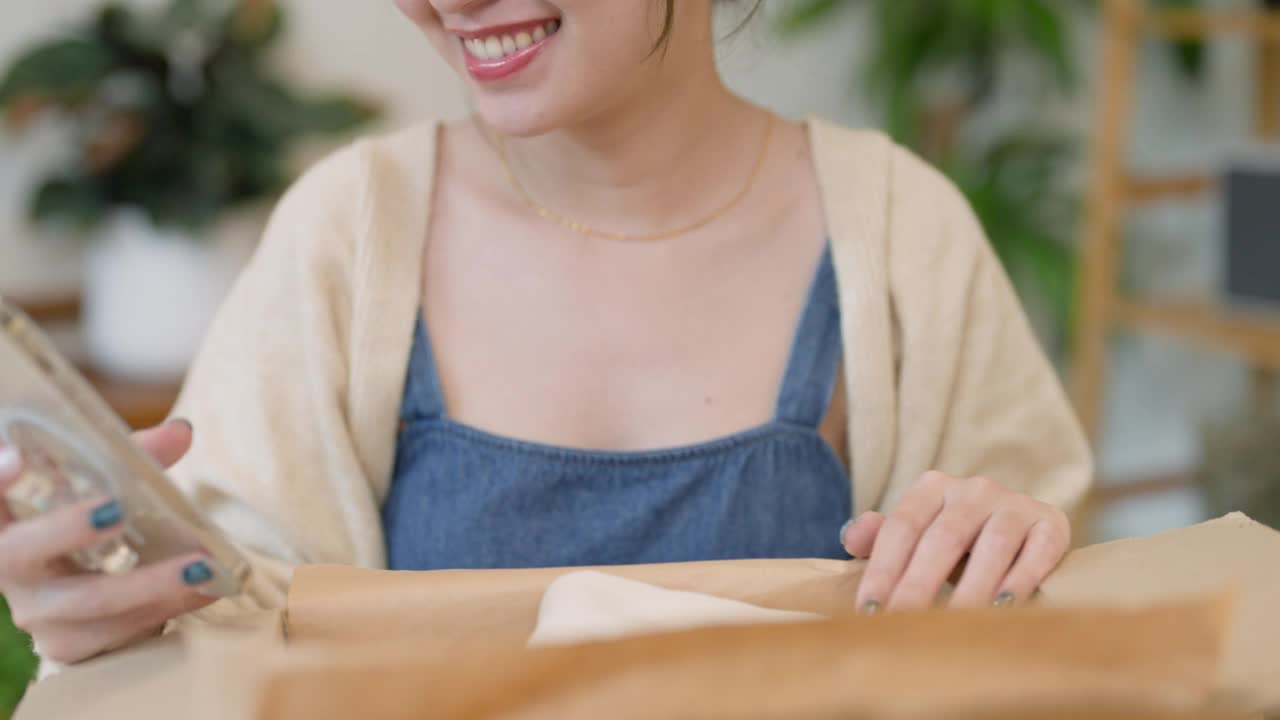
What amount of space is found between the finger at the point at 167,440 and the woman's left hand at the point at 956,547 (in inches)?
12.3

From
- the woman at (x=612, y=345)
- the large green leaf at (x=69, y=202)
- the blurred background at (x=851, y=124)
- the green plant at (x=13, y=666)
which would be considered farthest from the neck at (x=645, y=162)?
the large green leaf at (x=69, y=202)

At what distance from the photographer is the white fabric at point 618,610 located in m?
0.57

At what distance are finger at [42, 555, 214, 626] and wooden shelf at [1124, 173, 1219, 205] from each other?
6.49ft

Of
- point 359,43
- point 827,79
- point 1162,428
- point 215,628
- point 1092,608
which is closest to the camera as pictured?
point 1092,608

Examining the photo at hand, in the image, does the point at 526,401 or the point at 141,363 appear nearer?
the point at 526,401

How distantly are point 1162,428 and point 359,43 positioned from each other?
1.75 m

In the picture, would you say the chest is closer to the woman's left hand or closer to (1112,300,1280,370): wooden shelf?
the woman's left hand

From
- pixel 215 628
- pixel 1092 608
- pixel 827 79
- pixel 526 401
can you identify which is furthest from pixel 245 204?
pixel 1092 608

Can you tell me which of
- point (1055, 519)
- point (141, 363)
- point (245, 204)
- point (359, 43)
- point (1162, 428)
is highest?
point (1055, 519)

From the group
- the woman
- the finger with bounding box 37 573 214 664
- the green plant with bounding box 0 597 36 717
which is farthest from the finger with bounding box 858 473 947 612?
the green plant with bounding box 0 597 36 717

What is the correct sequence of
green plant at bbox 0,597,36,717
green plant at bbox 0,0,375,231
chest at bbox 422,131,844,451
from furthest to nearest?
green plant at bbox 0,0,375,231
green plant at bbox 0,597,36,717
chest at bbox 422,131,844,451

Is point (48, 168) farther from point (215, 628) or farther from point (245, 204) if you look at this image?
point (215, 628)

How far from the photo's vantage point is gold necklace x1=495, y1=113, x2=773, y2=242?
3.18ft

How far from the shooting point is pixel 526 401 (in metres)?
0.91
